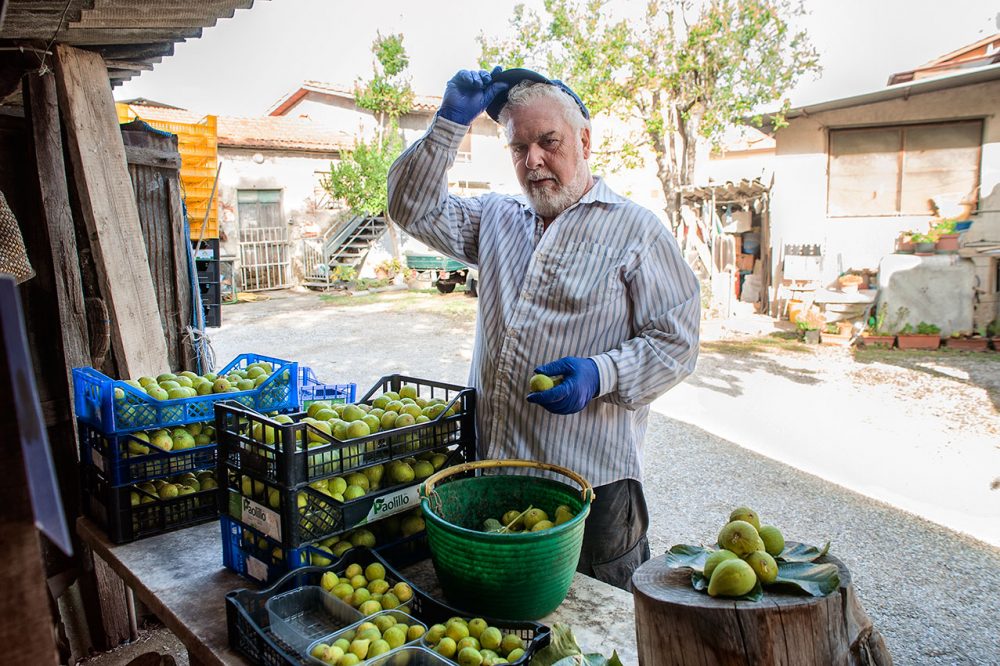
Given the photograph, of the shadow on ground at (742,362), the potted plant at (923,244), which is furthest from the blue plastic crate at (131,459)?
the potted plant at (923,244)

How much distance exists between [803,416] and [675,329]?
584cm

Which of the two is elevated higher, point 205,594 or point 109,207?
point 109,207

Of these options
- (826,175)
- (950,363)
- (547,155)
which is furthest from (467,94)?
(826,175)

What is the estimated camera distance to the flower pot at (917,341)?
10.6 m

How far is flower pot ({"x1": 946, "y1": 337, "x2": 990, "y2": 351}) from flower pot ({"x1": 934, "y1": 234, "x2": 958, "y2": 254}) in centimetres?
146

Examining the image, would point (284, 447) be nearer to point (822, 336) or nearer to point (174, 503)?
point (174, 503)

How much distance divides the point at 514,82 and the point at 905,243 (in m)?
11.2

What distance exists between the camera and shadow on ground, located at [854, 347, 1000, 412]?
8.55 meters

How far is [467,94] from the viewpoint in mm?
2438

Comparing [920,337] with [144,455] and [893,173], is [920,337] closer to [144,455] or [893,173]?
[893,173]

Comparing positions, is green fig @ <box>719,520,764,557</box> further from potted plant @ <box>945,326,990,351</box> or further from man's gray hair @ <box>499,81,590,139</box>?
potted plant @ <box>945,326,990,351</box>

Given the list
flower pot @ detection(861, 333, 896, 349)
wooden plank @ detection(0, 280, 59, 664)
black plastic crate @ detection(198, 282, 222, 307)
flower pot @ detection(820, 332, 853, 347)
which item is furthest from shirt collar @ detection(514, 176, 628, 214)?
flower pot @ detection(861, 333, 896, 349)

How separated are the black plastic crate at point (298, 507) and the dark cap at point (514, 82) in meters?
1.38

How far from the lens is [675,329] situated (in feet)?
Answer: 7.23
